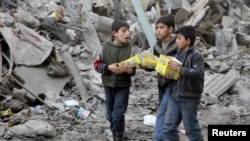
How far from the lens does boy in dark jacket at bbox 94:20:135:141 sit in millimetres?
4699

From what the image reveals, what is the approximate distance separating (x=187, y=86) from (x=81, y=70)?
3701 millimetres

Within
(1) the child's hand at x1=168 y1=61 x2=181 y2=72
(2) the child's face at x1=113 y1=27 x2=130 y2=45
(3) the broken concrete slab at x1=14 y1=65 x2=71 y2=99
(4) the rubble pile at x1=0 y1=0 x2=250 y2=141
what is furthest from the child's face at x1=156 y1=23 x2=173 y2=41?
(3) the broken concrete slab at x1=14 y1=65 x2=71 y2=99

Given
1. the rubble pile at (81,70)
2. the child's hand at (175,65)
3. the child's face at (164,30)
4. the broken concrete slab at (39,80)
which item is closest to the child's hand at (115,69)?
the child's face at (164,30)

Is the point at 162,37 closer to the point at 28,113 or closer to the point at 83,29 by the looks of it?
the point at 28,113

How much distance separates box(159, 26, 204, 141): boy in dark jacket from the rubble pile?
1387 millimetres

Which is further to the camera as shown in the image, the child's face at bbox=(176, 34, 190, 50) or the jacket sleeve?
the jacket sleeve

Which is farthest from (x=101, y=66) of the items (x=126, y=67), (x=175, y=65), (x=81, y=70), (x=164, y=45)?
(x=81, y=70)

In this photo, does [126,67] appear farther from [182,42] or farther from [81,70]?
[81,70]

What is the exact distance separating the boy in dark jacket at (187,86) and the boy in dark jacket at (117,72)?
0.62 m

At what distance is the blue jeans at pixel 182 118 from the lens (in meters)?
4.21

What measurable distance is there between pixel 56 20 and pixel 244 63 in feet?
14.8

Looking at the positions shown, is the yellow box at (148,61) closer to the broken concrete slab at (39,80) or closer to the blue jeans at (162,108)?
the blue jeans at (162,108)

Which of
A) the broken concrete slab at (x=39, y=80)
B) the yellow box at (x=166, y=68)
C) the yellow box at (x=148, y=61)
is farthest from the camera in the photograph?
the broken concrete slab at (x=39, y=80)

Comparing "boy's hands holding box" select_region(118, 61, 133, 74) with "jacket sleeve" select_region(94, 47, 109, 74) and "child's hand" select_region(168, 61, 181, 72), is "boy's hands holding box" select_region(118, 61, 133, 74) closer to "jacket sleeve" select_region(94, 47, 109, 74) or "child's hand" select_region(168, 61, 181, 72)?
"jacket sleeve" select_region(94, 47, 109, 74)
